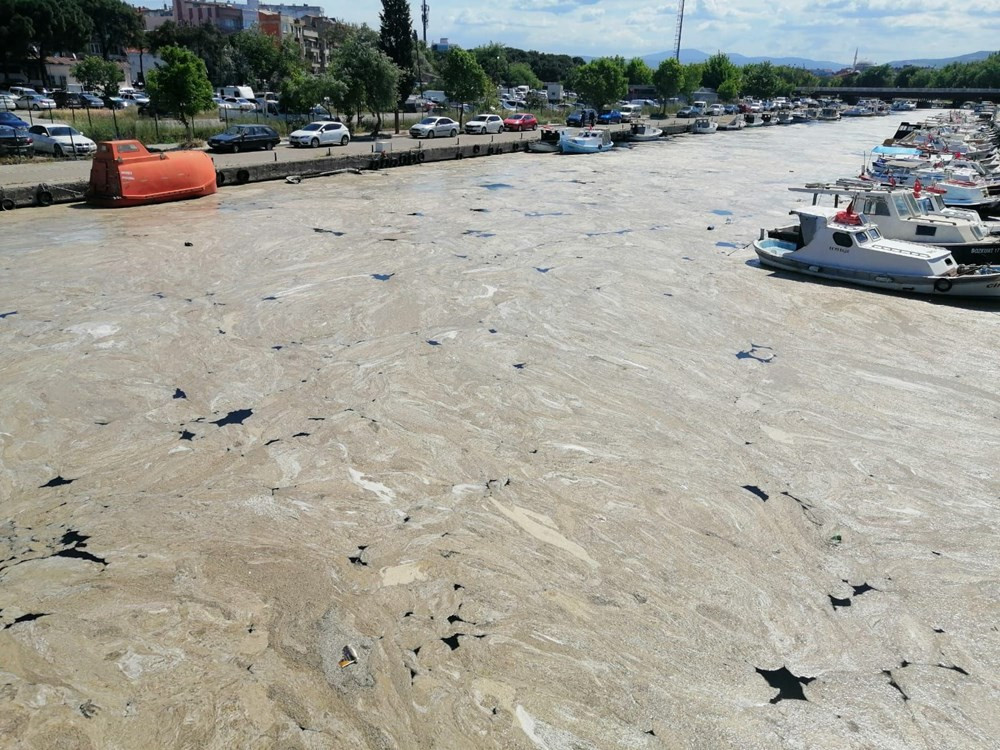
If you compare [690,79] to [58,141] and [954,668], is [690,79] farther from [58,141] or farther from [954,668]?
[954,668]

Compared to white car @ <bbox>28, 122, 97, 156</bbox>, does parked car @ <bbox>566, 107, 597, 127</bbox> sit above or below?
above

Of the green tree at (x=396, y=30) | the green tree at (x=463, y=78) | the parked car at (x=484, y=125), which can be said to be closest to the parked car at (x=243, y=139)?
the parked car at (x=484, y=125)

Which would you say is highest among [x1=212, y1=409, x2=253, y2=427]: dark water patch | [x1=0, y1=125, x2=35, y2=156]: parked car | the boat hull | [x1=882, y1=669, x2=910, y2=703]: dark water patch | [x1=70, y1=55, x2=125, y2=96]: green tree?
[x1=70, y1=55, x2=125, y2=96]: green tree

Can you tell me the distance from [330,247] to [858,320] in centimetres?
1283

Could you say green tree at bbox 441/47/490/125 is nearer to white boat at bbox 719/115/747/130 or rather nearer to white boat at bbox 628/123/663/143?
white boat at bbox 628/123/663/143

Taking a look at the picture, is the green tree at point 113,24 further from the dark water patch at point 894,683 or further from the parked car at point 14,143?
the dark water patch at point 894,683

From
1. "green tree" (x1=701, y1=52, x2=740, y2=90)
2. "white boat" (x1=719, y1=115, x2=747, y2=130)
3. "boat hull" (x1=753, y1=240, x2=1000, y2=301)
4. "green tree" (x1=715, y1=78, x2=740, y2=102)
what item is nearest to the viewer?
"boat hull" (x1=753, y1=240, x2=1000, y2=301)

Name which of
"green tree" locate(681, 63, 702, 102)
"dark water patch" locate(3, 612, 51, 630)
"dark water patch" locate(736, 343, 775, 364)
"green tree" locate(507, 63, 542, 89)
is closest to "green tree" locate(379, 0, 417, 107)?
"green tree" locate(681, 63, 702, 102)

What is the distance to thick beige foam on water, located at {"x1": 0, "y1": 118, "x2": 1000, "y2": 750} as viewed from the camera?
5566 mm

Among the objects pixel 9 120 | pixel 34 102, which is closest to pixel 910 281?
pixel 9 120

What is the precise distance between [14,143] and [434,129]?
71.4 feet

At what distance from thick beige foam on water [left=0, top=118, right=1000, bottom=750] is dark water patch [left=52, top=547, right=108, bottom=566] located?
26 mm

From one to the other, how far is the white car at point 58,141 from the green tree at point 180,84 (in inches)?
160

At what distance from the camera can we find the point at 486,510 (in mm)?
8039
